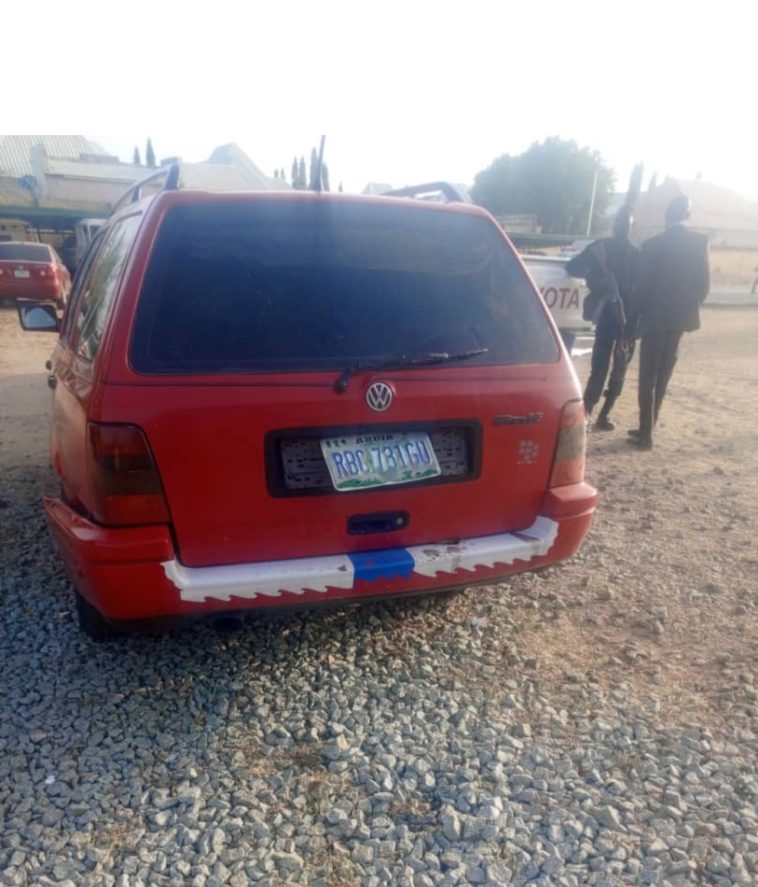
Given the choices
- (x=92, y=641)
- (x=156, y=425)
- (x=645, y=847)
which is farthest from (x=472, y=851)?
(x=92, y=641)

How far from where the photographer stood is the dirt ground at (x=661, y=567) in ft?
8.98

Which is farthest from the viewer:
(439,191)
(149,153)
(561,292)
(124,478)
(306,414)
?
(149,153)

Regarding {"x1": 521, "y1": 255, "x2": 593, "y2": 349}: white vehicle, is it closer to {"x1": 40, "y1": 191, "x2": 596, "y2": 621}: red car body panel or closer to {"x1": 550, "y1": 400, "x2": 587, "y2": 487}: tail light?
{"x1": 550, "y1": 400, "x2": 587, "y2": 487}: tail light

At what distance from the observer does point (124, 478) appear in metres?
2.07

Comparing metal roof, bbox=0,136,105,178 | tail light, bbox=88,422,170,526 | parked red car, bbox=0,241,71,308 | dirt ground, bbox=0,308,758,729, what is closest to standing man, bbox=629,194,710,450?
dirt ground, bbox=0,308,758,729

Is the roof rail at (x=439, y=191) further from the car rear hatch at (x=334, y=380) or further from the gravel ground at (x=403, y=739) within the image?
the gravel ground at (x=403, y=739)

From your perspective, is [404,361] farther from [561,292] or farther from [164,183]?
[561,292]

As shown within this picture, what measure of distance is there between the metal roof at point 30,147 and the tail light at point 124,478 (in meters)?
72.3

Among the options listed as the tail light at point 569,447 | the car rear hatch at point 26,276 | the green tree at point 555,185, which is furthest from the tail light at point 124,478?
the green tree at point 555,185

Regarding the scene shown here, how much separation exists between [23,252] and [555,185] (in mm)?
52224

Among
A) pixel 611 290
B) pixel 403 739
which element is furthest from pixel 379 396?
pixel 611 290

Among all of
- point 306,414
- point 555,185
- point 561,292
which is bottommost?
point 555,185

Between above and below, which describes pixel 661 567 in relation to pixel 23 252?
above

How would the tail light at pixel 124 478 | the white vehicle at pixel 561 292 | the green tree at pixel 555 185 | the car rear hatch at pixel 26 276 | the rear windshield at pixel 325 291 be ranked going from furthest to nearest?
the green tree at pixel 555 185 → the car rear hatch at pixel 26 276 → the white vehicle at pixel 561 292 → the rear windshield at pixel 325 291 → the tail light at pixel 124 478
